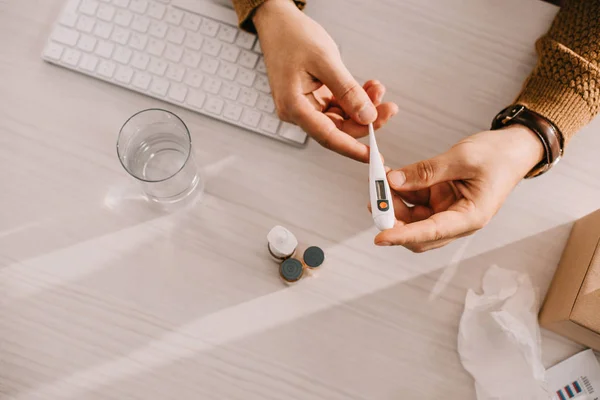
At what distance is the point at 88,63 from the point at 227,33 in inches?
9.0

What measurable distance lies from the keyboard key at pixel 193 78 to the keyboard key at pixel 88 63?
0.15 meters

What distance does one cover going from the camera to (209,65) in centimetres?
75

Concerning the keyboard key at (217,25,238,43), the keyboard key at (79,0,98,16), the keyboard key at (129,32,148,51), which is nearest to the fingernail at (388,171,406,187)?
the keyboard key at (217,25,238,43)

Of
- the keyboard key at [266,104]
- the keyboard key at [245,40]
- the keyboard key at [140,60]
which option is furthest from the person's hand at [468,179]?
the keyboard key at [140,60]

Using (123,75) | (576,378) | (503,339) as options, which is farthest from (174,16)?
(576,378)

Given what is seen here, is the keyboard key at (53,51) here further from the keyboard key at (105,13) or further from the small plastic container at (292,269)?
the small plastic container at (292,269)

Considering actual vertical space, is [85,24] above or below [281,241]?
above

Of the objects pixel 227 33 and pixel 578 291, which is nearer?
pixel 578 291

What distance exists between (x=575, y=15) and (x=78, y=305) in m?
0.90

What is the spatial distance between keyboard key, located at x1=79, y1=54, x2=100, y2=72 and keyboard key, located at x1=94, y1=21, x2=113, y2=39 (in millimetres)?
40

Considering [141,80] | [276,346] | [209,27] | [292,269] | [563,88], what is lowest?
[276,346]

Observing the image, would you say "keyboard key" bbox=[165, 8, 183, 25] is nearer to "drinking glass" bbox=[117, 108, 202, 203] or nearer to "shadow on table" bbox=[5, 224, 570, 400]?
"drinking glass" bbox=[117, 108, 202, 203]

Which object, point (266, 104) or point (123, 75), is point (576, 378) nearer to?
point (266, 104)

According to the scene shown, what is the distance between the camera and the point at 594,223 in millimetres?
666
